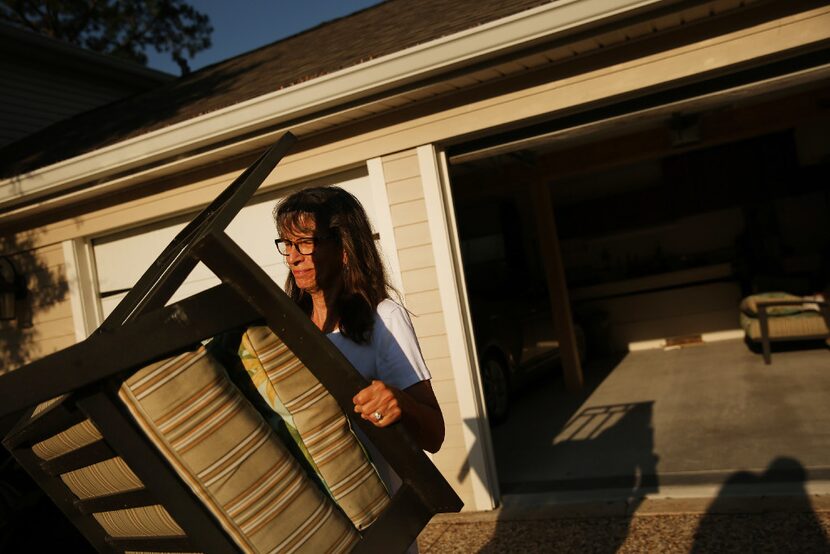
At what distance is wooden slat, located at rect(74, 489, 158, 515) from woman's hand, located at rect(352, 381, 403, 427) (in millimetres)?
410

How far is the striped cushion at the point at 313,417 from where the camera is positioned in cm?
148

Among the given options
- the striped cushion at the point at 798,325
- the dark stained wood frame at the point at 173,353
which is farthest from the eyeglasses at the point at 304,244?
the striped cushion at the point at 798,325

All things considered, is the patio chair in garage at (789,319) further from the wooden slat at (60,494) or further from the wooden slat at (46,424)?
the wooden slat at (46,424)

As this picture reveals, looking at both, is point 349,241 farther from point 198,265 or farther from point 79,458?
point 198,265

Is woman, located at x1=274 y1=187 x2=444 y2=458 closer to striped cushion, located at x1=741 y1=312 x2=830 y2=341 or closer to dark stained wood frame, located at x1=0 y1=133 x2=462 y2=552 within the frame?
dark stained wood frame, located at x1=0 y1=133 x2=462 y2=552

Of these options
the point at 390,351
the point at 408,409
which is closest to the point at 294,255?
the point at 390,351

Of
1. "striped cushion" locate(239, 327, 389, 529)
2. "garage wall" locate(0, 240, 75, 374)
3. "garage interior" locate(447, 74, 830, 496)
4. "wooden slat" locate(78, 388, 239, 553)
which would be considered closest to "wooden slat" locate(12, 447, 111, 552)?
"wooden slat" locate(78, 388, 239, 553)

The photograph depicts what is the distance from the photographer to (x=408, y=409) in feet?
5.56

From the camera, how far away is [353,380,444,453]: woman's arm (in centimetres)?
145

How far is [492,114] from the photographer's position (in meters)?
4.95

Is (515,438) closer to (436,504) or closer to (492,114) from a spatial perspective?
(492,114)

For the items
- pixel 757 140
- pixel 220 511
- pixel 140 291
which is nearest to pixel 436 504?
pixel 220 511

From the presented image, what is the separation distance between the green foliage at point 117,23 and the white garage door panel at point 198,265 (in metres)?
14.4

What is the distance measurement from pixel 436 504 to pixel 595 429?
18.3 ft
